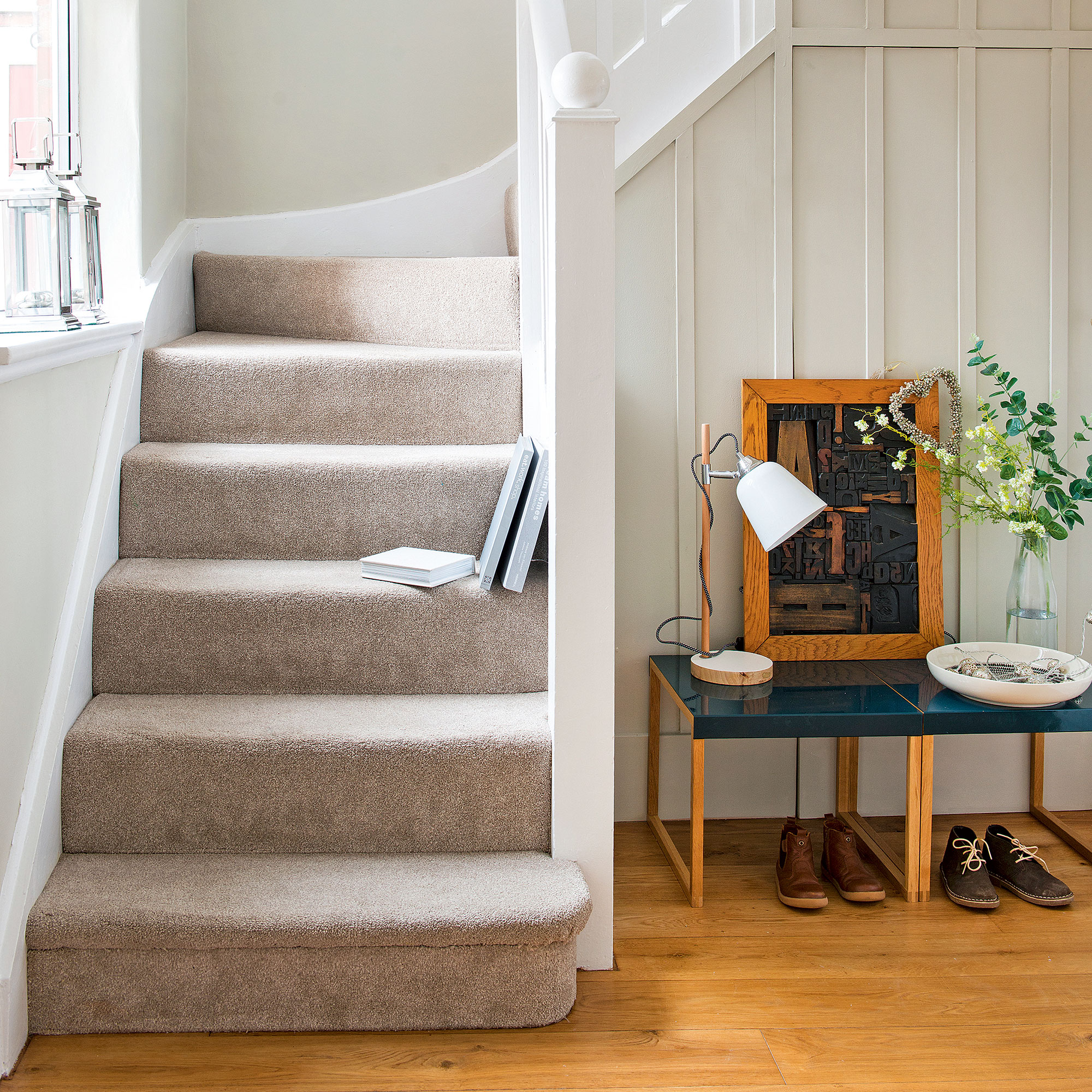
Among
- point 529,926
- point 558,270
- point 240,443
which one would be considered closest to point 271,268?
point 240,443

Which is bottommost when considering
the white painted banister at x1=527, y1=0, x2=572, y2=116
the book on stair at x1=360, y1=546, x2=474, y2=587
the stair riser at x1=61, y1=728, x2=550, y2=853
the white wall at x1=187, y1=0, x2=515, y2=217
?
the stair riser at x1=61, y1=728, x2=550, y2=853

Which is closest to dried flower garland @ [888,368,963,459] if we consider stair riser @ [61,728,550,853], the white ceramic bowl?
the white ceramic bowl

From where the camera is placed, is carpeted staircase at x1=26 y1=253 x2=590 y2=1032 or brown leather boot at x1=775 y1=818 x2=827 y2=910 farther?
brown leather boot at x1=775 y1=818 x2=827 y2=910

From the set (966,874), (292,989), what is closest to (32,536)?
(292,989)

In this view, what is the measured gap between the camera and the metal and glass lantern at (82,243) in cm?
190

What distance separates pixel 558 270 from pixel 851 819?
4.89ft

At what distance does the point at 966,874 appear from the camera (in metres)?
1.98

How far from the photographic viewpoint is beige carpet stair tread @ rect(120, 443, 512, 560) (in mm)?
2025

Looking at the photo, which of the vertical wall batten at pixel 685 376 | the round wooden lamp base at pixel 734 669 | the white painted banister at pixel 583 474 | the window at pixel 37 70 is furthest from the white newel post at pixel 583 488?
the window at pixel 37 70

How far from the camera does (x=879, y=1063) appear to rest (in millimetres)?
1473

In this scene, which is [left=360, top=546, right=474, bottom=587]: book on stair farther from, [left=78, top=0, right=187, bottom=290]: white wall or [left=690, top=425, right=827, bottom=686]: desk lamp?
[left=78, top=0, right=187, bottom=290]: white wall

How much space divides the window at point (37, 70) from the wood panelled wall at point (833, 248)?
1197 millimetres

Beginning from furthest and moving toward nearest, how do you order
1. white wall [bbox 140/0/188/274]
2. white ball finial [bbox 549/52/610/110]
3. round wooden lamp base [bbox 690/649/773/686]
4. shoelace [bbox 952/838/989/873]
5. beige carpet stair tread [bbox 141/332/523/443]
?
white wall [bbox 140/0/188/274]
beige carpet stair tread [bbox 141/332/523/443]
round wooden lamp base [bbox 690/649/773/686]
shoelace [bbox 952/838/989/873]
white ball finial [bbox 549/52/610/110]

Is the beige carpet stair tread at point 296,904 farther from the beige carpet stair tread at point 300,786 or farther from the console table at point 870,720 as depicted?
the console table at point 870,720
